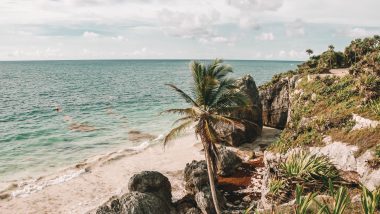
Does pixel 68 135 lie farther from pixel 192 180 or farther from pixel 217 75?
pixel 217 75

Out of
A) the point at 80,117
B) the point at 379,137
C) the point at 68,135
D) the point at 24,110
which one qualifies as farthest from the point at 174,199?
the point at 24,110

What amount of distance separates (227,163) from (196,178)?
520cm

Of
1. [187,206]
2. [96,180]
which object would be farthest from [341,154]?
[96,180]

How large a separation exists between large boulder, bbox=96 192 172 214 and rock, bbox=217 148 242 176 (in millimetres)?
8891

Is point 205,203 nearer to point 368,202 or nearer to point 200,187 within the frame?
point 200,187

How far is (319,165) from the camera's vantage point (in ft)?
59.2

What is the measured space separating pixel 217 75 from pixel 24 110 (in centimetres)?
5092

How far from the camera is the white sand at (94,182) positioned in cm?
2589

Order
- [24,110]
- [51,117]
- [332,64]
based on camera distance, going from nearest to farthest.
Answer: [332,64] → [51,117] → [24,110]

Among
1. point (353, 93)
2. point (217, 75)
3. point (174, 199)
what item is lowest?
point (174, 199)

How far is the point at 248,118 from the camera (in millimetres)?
39312

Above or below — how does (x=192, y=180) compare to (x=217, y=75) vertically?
below

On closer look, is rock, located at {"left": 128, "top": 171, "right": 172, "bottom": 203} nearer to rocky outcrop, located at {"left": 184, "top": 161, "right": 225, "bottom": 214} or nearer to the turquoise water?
rocky outcrop, located at {"left": 184, "top": 161, "right": 225, "bottom": 214}

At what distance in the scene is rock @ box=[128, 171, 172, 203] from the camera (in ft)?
77.9
